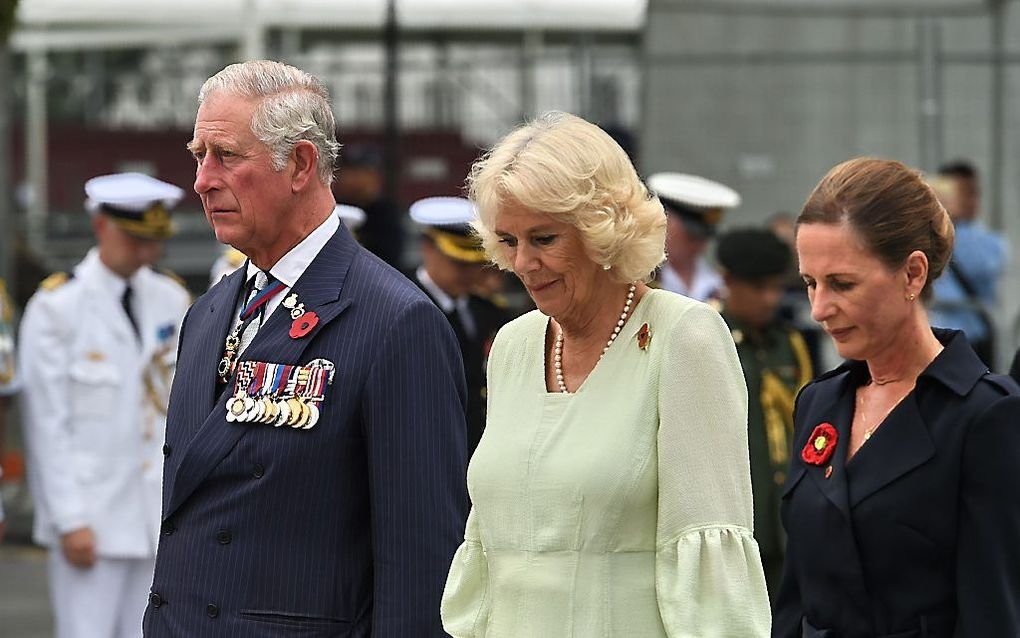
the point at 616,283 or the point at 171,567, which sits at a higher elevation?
the point at 616,283

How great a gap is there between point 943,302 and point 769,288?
3.44m

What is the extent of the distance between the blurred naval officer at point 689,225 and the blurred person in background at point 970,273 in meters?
2.04

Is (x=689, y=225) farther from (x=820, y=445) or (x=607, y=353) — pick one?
(x=607, y=353)

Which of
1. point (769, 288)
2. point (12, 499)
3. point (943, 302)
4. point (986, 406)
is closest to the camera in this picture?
point (986, 406)

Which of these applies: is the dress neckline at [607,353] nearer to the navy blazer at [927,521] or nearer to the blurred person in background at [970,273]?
the navy blazer at [927,521]

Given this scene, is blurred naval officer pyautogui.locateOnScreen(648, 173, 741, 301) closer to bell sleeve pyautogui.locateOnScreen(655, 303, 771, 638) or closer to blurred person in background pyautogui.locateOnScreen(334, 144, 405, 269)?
blurred person in background pyautogui.locateOnScreen(334, 144, 405, 269)

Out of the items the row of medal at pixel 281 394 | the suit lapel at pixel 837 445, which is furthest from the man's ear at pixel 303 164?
the suit lapel at pixel 837 445

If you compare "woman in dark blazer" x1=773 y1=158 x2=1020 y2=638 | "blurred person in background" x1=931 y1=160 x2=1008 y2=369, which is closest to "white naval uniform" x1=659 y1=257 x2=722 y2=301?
"blurred person in background" x1=931 y1=160 x2=1008 y2=369

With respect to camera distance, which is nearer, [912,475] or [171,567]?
[912,475]

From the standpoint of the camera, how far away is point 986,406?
332cm

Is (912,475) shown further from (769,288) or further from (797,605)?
(769,288)

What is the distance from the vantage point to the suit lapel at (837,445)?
136 inches

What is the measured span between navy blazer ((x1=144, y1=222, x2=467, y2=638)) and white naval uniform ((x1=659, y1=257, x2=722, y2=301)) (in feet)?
12.0

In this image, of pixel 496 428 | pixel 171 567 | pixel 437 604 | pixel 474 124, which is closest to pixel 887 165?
pixel 496 428
